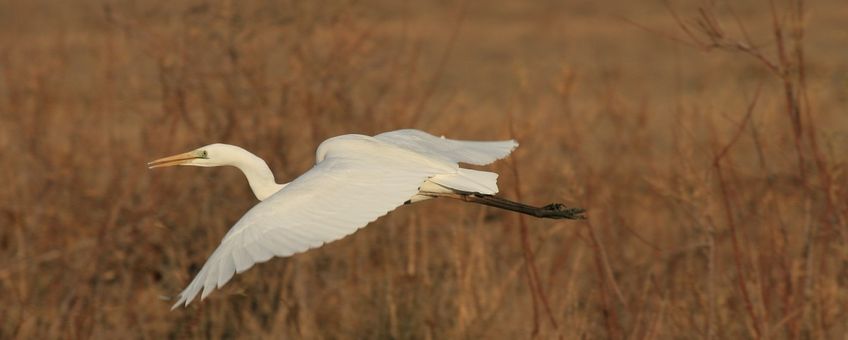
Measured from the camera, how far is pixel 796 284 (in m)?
4.29

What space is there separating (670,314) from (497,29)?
16876 mm

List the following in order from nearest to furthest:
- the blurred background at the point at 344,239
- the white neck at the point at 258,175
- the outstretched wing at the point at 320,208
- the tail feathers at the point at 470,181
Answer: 1. the outstretched wing at the point at 320,208
2. the tail feathers at the point at 470,181
3. the white neck at the point at 258,175
4. the blurred background at the point at 344,239

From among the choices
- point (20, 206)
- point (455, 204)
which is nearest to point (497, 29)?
point (455, 204)

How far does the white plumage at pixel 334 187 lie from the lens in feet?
11.0

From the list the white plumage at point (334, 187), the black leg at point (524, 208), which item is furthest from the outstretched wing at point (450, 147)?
the black leg at point (524, 208)

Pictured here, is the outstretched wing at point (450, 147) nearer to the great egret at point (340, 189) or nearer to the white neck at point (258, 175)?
the great egret at point (340, 189)

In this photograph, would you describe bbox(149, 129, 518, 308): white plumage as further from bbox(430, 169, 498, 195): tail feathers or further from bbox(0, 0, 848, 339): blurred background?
bbox(0, 0, 848, 339): blurred background

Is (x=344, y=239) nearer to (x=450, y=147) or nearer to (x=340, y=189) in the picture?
(x=450, y=147)

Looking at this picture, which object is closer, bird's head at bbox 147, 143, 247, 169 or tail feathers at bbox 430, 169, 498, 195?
tail feathers at bbox 430, 169, 498, 195

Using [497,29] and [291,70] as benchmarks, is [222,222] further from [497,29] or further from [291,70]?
[497,29]

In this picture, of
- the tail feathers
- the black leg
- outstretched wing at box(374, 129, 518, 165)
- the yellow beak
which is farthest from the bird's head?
the black leg

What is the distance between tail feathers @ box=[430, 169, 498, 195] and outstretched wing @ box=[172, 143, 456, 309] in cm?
5

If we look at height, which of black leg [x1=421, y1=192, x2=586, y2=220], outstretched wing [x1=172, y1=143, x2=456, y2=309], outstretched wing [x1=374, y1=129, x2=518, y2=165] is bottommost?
outstretched wing [x1=172, y1=143, x2=456, y2=309]

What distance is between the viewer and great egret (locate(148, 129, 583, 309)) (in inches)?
133
